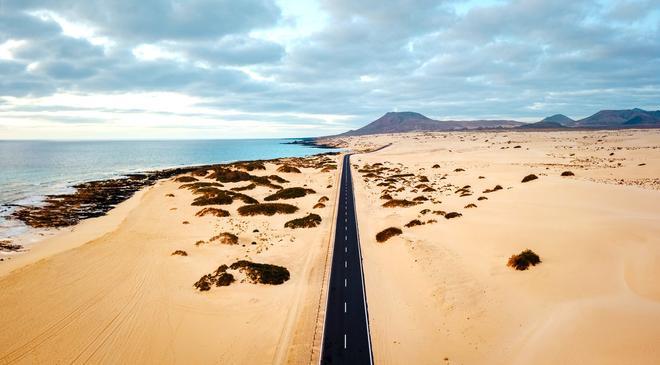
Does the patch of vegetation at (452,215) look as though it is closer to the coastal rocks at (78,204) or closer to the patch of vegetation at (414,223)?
the patch of vegetation at (414,223)

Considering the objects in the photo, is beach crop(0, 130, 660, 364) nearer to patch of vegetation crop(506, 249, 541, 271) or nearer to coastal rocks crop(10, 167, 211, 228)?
patch of vegetation crop(506, 249, 541, 271)

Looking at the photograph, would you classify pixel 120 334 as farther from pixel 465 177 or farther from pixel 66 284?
pixel 465 177

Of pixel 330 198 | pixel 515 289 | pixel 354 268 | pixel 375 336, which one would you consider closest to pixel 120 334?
pixel 375 336

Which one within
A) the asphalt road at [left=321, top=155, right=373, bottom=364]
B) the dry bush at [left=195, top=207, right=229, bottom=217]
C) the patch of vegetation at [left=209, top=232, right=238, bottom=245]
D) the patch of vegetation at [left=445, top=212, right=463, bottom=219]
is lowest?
the asphalt road at [left=321, top=155, right=373, bottom=364]

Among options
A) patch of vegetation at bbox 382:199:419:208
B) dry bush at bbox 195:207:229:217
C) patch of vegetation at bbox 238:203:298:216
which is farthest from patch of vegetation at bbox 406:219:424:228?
dry bush at bbox 195:207:229:217

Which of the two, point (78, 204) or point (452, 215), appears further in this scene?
point (78, 204)

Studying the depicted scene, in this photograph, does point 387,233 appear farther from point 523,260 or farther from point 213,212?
point 213,212

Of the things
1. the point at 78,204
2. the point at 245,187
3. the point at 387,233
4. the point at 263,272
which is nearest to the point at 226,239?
the point at 263,272
